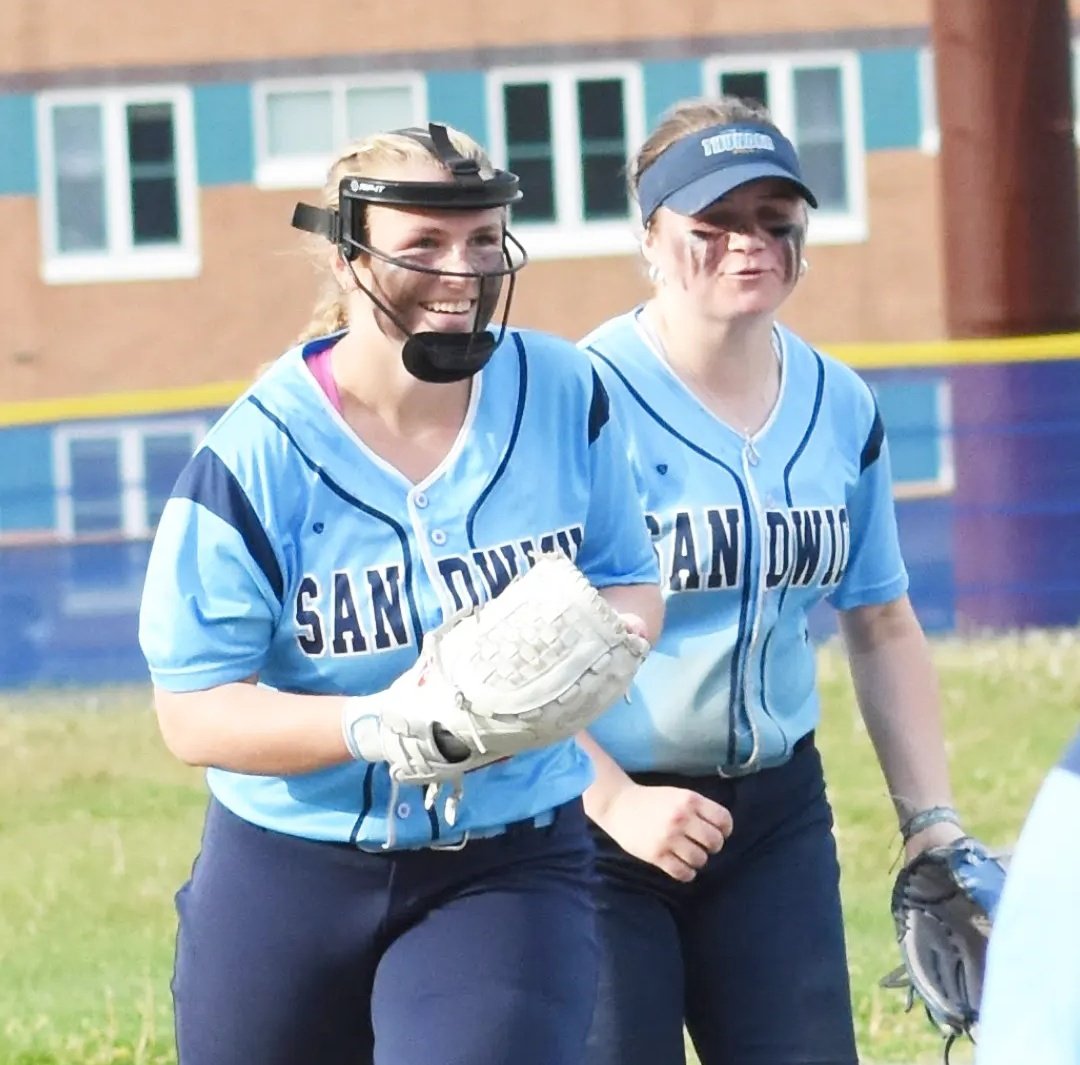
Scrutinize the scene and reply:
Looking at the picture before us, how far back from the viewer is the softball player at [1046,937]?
1.80m

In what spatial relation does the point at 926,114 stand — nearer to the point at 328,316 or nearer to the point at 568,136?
the point at 568,136

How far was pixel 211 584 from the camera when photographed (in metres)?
3.36

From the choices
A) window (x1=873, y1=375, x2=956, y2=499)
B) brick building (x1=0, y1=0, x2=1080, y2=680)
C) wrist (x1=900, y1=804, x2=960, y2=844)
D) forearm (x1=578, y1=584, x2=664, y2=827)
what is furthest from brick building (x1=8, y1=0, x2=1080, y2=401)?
forearm (x1=578, y1=584, x2=664, y2=827)

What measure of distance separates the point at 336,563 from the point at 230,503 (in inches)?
6.4

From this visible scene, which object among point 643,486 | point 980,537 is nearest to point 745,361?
point 643,486

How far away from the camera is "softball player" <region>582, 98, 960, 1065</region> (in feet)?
13.0

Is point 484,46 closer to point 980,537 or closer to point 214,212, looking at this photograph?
point 214,212

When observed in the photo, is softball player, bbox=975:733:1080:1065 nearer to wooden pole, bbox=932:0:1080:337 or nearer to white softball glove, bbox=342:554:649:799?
white softball glove, bbox=342:554:649:799

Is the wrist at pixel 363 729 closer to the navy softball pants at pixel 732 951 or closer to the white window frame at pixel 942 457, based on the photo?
the navy softball pants at pixel 732 951

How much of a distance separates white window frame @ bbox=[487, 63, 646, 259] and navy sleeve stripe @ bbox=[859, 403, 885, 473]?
19.0m

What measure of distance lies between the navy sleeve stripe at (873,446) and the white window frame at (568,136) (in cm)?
1905

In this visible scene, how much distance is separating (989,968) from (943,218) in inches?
329

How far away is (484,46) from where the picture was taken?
23203mm

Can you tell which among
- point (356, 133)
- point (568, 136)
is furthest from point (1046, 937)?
point (568, 136)
